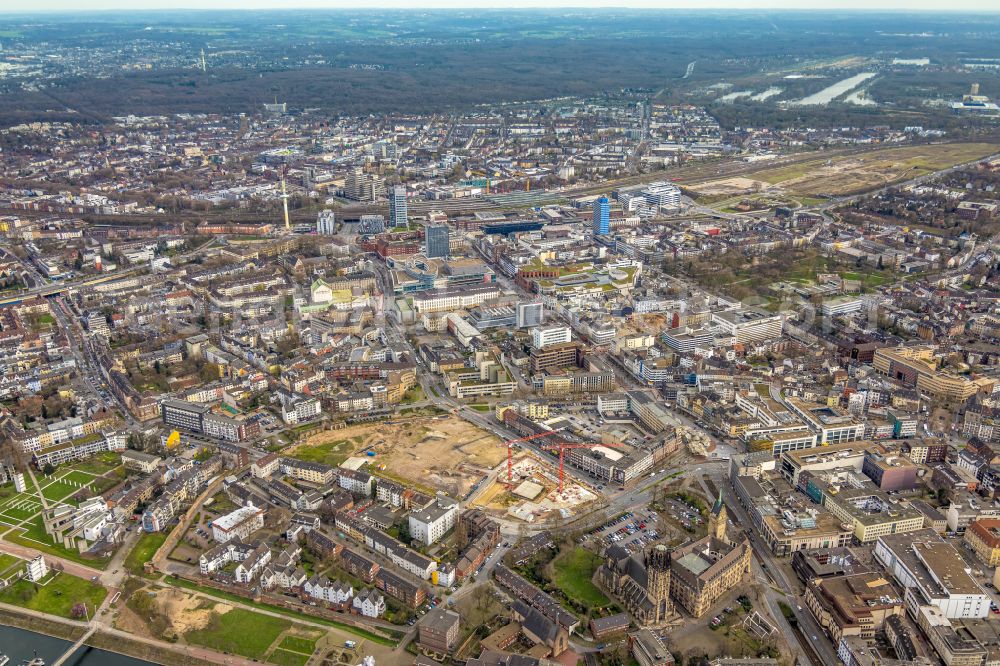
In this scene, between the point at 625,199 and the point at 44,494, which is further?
the point at 625,199

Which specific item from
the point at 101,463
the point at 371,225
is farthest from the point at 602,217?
the point at 101,463

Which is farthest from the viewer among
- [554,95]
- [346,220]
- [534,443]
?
[554,95]

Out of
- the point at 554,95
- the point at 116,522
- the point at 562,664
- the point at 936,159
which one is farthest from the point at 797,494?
the point at 554,95

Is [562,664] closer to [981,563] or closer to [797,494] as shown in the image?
[797,494]

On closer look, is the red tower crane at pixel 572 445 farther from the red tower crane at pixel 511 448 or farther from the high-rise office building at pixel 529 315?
the high-rise office building at pixel 529 315

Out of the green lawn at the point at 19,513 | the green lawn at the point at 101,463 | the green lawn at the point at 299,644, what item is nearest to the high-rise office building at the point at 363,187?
the green lawn at the point at 101,463

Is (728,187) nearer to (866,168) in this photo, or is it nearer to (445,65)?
(866,168)
